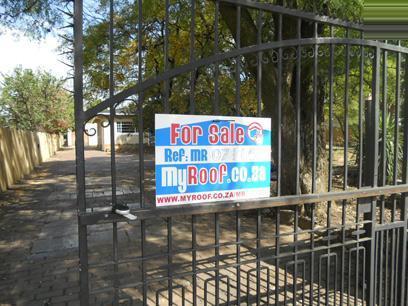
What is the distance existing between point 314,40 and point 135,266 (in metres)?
3.74

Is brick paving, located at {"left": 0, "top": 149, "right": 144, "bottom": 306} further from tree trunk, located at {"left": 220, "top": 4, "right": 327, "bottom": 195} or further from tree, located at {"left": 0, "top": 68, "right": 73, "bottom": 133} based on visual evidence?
tree, located at {"left": 0, "top": 68, "right": 73, "bottom": 133}

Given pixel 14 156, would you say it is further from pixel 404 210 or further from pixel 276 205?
pixel 404 210

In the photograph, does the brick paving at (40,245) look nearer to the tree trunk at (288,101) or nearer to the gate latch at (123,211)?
the gate latch at (123,211)

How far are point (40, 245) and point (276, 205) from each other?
4.81m

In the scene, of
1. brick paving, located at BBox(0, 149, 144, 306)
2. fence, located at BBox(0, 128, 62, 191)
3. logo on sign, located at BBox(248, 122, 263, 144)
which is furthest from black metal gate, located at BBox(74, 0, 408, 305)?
fence, located at BBox(0, 128, 62, 191)

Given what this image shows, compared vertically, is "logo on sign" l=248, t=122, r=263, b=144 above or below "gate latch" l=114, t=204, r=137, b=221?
above

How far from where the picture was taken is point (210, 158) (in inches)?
109

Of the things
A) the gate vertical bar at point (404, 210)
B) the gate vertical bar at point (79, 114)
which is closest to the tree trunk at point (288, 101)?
the gate vertical bar at point (404, 210)

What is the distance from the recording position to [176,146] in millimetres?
2660

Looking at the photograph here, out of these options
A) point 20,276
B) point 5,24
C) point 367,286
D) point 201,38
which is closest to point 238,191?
point 367,286

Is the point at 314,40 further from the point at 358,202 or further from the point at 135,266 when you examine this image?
the point at 135,266

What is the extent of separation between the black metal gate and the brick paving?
0.41 metres

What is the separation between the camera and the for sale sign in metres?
2.64

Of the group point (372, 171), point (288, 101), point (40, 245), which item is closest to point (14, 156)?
point (40, 245)
